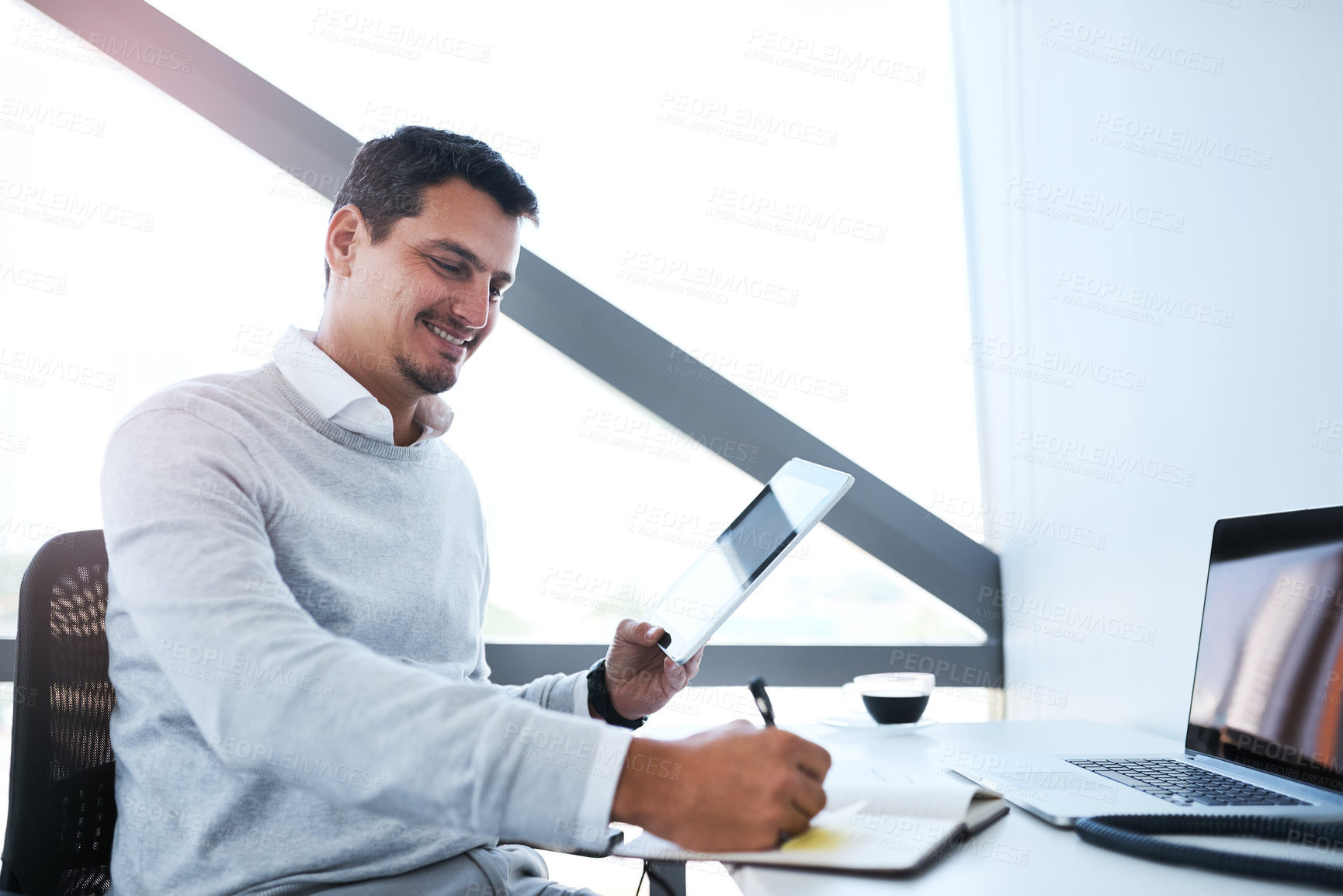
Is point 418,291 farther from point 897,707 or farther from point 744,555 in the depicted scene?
point 897,707

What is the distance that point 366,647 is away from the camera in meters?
1.00

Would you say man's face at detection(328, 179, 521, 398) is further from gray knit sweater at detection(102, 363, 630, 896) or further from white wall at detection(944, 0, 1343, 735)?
white wall at detection(944, 0, 1343, 735)

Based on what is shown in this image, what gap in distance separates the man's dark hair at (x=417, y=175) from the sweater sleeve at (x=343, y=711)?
2.30 ft

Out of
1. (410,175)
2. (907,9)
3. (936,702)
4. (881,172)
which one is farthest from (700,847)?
(907,9)

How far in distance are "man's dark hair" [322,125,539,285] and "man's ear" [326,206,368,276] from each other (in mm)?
14

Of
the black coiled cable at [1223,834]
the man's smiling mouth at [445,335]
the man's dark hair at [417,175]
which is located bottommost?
the black coiled cable at [1223,834]

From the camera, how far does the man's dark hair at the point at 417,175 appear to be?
1.37 m

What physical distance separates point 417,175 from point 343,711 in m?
0.96

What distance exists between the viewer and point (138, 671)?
101 cm

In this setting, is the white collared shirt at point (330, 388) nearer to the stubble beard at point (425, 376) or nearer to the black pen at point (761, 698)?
the stubble beard at point (425, 376)

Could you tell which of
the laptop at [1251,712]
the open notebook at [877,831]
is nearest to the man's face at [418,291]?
the open notebook at [877,831]

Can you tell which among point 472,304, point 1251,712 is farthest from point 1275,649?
point 472,304

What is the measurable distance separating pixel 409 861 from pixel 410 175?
1.02 meters

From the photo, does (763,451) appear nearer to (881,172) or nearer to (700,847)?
(881,172)
